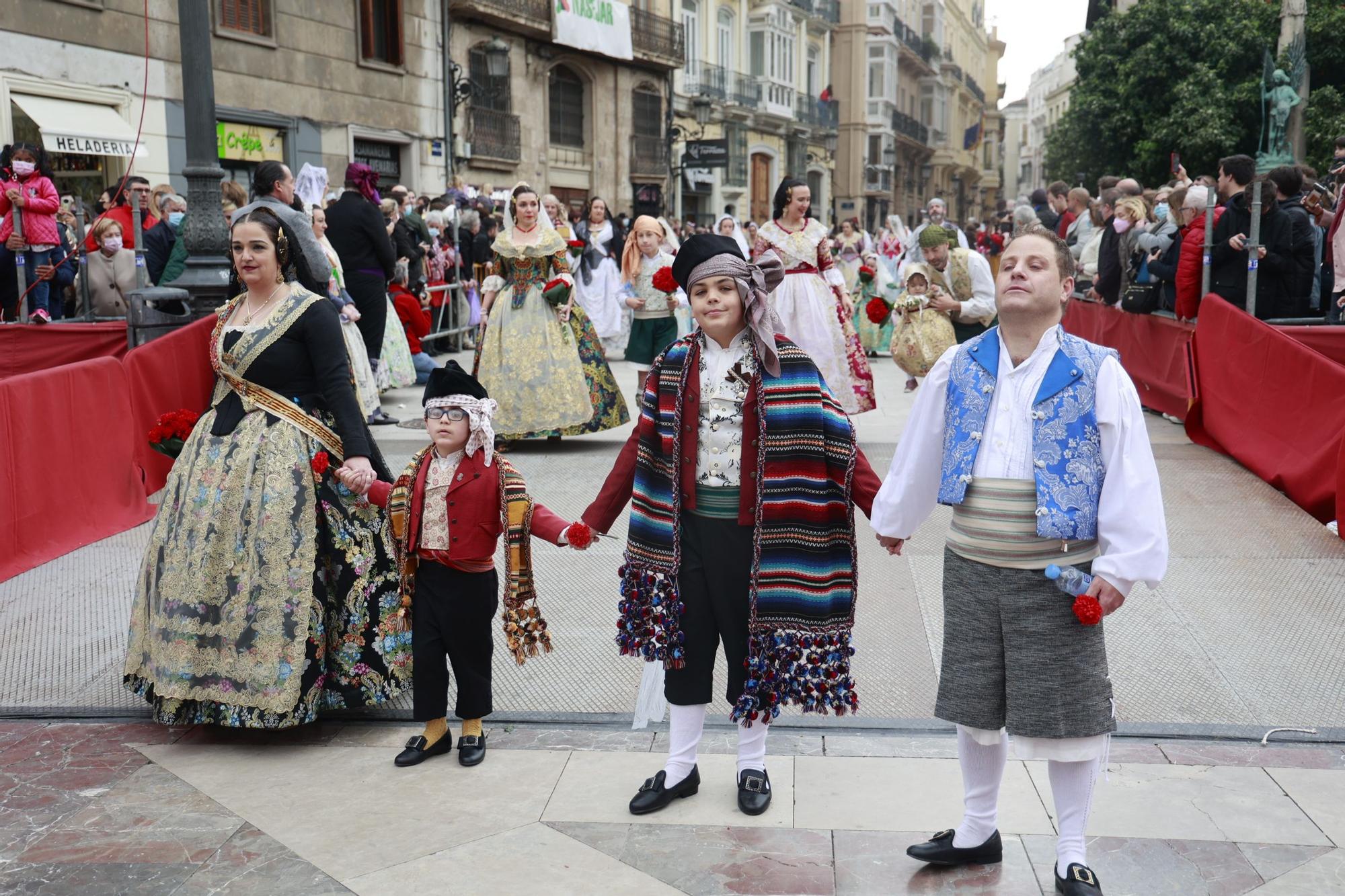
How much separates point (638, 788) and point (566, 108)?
25.6 metres

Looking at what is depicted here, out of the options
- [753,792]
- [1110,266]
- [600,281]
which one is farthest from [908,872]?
[600,281]

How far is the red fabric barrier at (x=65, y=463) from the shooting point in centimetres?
611

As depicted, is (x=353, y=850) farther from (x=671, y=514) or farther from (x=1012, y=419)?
(x=1012, y=419)

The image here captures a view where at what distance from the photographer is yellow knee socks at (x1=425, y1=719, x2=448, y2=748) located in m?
4.15

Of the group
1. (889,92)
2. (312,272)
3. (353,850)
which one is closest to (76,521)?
(312,272)

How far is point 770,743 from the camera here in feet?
13.9

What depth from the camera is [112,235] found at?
440 inches

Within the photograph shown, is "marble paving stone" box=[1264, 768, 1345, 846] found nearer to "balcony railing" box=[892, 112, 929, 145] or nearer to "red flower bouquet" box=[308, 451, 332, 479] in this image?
"red flower bouquet" box=[308, 451, 332, 479]

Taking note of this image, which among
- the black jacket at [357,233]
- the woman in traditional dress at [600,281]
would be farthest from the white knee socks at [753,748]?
the woman in traditional dress at [600,281]

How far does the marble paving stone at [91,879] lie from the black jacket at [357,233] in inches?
288

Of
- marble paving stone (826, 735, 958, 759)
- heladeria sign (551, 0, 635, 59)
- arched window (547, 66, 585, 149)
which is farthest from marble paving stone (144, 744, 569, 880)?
arched window (547, 66, 585, 149)

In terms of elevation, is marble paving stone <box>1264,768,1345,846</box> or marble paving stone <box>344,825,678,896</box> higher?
marble paving stone <box>1264,768,1345,846</box>

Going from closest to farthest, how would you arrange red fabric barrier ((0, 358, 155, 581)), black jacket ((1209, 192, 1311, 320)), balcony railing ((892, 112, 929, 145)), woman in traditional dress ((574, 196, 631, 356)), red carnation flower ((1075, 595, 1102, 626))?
1. red carnation flower ((1075, 595, 1102, 626))
2. red fabric barrier ((0, 358, 155, 581))
3. black jacket ((1209, 192, 1311, 320))
4. woman in traditional dress ((574, 196, 631, 356))
5. balcony railing ((892, 112, 929, 145))

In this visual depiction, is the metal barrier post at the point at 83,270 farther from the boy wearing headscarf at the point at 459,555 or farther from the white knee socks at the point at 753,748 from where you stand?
the white knee socks at the point at 753,748
